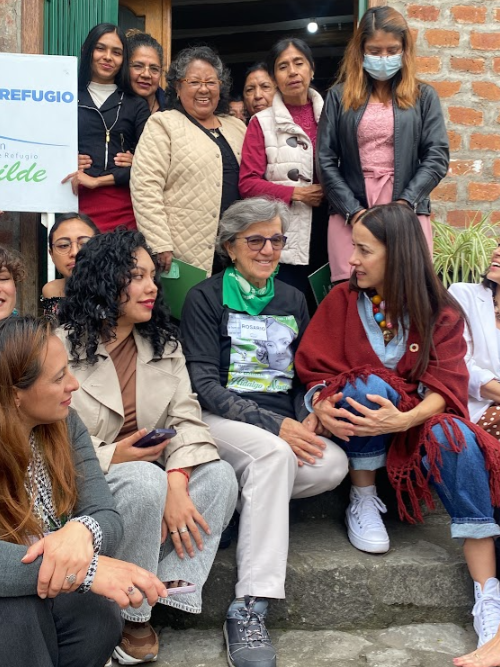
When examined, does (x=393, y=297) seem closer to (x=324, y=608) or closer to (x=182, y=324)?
Answer: (x=182, y=324)

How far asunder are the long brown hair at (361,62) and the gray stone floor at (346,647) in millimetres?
2336

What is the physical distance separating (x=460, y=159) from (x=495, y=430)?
2.33m

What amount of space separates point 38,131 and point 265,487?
7.46ft

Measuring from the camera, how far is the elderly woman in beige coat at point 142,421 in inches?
105

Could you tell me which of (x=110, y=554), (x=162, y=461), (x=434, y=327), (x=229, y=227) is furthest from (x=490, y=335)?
(x=110, y=554)

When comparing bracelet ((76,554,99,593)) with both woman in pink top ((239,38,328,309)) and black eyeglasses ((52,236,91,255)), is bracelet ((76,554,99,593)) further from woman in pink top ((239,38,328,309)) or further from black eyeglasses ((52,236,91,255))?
woman in pink top ((239,38,328,309))

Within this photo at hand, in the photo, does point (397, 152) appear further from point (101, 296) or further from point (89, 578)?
point (89, 578)

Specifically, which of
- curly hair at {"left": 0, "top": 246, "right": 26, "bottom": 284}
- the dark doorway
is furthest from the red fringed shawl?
the dark doorway

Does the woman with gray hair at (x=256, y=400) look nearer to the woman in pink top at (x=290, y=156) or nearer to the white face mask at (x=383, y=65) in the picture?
the woman in pink top at (x=290, y=156)

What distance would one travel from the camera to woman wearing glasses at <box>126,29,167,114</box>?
4367 millimetres

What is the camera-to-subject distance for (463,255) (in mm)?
4590

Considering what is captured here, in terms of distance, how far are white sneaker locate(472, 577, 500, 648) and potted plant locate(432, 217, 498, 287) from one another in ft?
6.48

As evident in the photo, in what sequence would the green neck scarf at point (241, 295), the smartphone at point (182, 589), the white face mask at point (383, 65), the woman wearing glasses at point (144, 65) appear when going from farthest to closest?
the woman wearing glasses at point (144, 65), the white face mask at point (383, 65), the green neck scarf at point (241, 295), the smartphone at point (182, 589)

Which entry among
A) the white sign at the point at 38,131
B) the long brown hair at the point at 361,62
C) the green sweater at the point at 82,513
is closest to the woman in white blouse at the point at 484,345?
the long brown hair at the point at 361,62
